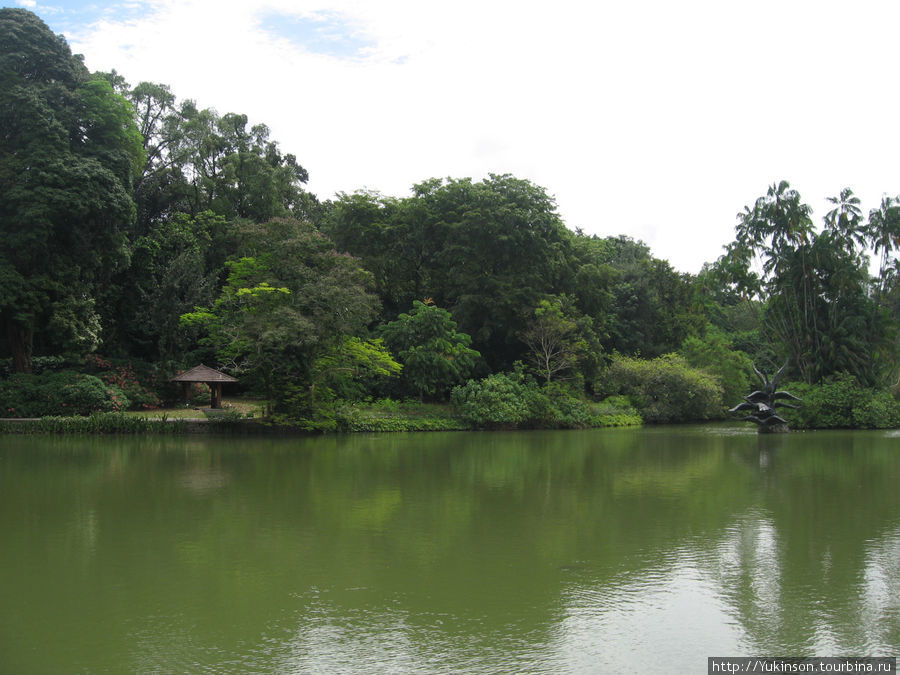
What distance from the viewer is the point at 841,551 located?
6.55 metres

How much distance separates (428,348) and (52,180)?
12672 mm

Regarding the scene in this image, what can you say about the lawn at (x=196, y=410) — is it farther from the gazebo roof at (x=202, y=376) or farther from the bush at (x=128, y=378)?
the gazebo roof at (x=202, y=376)

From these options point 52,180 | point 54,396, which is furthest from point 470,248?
point 54,396

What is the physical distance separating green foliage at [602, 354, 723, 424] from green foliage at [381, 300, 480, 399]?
6.58m

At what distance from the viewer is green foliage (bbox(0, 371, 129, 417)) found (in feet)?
67.2

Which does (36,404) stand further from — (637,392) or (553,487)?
(637,392)

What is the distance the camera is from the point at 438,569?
19.4 ft

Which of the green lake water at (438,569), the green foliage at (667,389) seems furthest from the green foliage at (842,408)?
the green lake water at (438,569)

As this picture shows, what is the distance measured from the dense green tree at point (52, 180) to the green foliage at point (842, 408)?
23.6 metres

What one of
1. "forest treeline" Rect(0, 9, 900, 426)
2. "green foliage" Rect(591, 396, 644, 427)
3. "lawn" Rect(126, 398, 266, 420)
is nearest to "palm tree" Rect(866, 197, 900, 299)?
"forest treeline" Rect(0, 9, 900, 426)

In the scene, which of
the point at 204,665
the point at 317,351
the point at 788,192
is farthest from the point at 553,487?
the point at 788,192

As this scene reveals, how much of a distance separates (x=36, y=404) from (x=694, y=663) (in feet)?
70.1

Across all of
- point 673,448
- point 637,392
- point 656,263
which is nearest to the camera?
point 673,448

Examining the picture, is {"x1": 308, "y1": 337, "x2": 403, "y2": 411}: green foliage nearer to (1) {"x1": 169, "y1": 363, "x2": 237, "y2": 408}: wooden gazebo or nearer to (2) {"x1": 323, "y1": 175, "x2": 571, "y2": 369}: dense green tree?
(1) {"x1": 169, "y1": 363, "x2": 237, "y2": 408}: wooden gazebo
